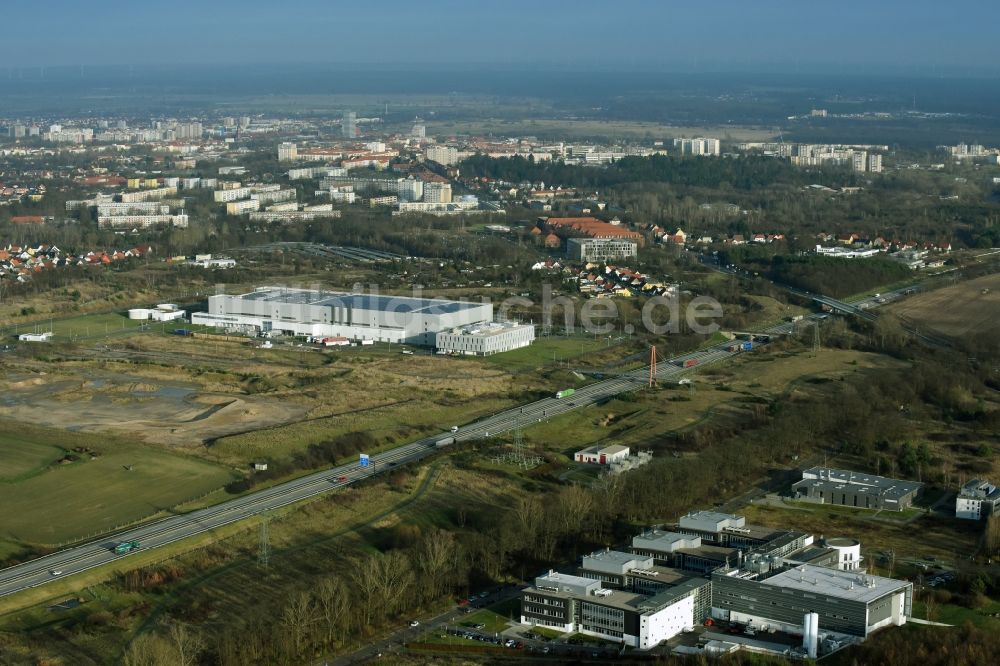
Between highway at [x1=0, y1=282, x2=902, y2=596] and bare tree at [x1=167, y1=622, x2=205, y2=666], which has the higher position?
bare tree at [x1=167, y1=622, x2=205, y2=666]

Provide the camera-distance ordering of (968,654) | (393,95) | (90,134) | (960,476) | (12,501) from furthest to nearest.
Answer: (393,95), (90,134), (960,476), (12,501), (968,654)

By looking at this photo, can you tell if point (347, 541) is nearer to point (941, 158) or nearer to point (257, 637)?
point (257, 637)

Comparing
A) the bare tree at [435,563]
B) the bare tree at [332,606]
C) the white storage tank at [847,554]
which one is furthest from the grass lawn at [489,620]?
the white storage tank at [847,554]

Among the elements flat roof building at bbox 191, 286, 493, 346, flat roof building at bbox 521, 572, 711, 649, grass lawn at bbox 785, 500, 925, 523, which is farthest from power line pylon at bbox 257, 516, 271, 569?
flat roof building at bbox 191, 286, 493, 346

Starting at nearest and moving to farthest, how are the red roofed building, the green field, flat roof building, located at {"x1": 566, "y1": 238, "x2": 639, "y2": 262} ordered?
the green field
flat roof building, located at {"x1": 566, "y1": 238, "x2": 639, "y2": 262}
the red roofed building

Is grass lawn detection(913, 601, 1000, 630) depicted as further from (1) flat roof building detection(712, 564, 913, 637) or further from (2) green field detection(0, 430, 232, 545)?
(2) green field detection(0, 430, 232, 545)

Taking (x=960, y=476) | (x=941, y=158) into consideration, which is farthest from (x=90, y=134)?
(x=960, y=476)

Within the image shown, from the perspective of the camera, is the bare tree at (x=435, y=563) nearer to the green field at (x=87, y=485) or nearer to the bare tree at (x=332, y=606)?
the bare tree at (x=332, y=606)
